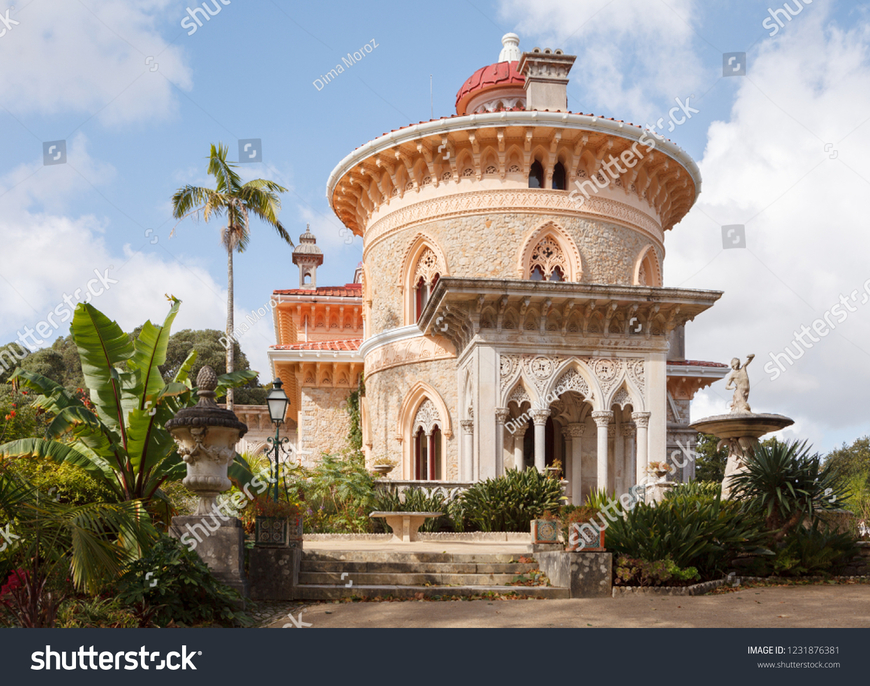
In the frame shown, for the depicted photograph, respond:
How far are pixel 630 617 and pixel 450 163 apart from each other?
606 inches

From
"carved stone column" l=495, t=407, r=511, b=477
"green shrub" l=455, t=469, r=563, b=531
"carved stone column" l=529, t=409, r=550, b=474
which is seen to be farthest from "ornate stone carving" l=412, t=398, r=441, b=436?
"green shrub" l=455, t=469, r=563, b=531

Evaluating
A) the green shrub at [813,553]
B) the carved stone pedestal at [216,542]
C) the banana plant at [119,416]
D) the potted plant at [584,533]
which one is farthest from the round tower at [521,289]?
the carved stone pedestal at [216,542]

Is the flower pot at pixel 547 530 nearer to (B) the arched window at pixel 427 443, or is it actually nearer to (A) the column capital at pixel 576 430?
(B) the arched window at pixel 427 443

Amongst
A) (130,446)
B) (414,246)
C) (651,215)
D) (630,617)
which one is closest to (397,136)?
(414,246)

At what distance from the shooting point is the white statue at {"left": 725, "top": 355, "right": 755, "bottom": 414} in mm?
13711

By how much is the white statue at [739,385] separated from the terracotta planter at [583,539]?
4486 mm

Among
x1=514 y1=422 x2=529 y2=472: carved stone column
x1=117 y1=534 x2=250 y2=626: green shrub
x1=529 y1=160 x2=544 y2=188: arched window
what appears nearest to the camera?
x1=117 y1=534 x2=250 y2=626: green shrub

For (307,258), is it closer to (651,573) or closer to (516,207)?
(516,207)

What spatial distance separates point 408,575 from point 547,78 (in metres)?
16.2

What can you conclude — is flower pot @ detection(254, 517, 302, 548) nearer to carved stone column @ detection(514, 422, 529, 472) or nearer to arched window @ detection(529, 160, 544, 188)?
carved stone column @ detection(514, 422, 529, 472)

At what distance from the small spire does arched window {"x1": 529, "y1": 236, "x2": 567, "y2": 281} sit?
851cm

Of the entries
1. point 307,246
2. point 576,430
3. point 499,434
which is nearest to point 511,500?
point 499,434

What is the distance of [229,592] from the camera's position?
28.1 ft

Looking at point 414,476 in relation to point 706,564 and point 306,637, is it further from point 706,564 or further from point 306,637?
point 306,637
